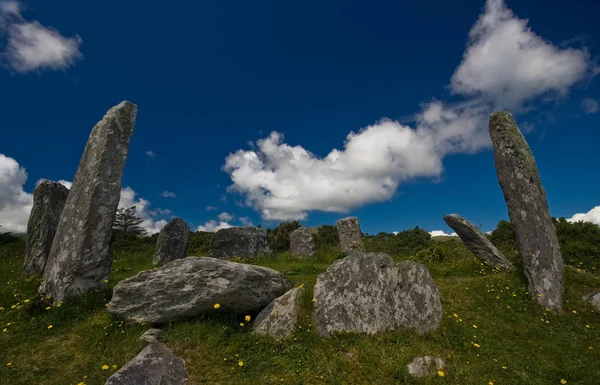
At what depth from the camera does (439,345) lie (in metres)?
7.83

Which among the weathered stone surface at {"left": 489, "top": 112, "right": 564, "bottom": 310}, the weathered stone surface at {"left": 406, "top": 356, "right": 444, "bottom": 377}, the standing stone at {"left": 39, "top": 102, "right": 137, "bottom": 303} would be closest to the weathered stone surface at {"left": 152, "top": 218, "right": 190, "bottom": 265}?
the standing stone at {"left": 39, "top": 102, "right": 137, "bottom": 303}

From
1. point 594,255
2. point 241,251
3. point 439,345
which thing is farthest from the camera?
point 241,251

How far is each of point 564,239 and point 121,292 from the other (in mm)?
22813

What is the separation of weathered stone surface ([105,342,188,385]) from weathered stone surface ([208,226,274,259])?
1508 centimetres

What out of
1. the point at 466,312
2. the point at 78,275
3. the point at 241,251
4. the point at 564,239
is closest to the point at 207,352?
the point at 78,275

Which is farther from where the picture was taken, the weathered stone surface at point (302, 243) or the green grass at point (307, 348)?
the weathered stone surface at point (302, 243)

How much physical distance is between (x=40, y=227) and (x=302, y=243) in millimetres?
14790

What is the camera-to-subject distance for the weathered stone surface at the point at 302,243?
24.5 m

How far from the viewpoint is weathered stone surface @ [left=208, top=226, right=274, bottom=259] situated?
22.4m

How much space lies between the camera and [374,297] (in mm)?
8562

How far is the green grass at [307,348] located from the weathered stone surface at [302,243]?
14.6 meters

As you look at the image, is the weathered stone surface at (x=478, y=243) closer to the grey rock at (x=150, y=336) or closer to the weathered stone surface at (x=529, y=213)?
the weathered stone surface at (x=529, y=213)

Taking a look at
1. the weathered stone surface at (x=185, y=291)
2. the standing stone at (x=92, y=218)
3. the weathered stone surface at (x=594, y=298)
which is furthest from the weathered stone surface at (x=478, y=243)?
the standing stone at (x=92, y=218)

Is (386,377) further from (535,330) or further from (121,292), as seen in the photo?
(121,292)
